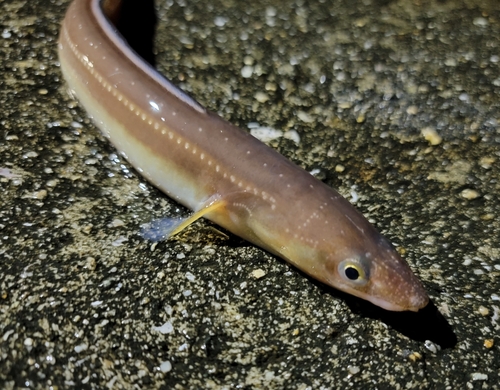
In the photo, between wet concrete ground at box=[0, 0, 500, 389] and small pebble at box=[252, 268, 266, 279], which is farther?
A: small pebble at box=[252, 268, 266, 279]

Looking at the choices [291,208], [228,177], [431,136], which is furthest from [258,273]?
[431,136]

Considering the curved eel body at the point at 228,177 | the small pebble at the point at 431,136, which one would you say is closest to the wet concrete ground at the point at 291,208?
the small pebble at the point at 431,136

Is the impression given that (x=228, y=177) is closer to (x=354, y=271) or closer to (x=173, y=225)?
(x=173, y=225)

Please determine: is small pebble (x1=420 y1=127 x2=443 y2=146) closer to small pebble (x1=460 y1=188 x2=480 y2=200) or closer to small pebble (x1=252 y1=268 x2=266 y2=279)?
small pebble (x1=460 y1=188 x2=480 y2=200)

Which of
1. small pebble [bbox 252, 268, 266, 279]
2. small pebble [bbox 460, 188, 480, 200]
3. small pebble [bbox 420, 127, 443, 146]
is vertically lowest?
small pebble [bbox 252, 268, 266, 279]

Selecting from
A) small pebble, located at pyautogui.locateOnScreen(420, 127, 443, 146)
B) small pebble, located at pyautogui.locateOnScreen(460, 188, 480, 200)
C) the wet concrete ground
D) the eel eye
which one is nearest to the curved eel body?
the eel eye

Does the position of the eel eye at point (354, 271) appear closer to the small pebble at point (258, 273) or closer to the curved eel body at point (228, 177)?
the curved eel body at point (228, 177)
